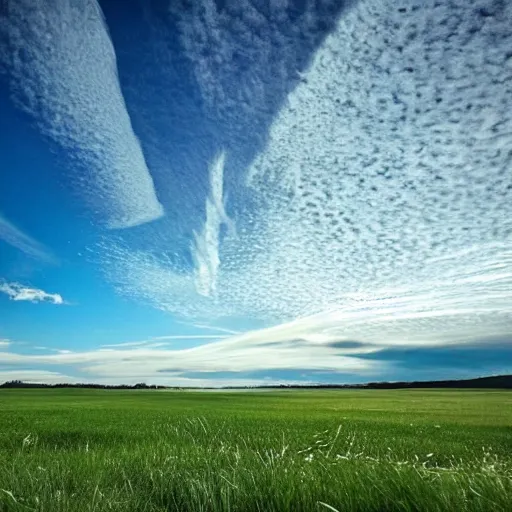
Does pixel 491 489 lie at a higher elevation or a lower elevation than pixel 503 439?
lower

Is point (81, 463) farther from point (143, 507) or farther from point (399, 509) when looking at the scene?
point (399, 509)

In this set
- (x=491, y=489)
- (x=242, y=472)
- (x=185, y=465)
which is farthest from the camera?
(x=185, y=465)

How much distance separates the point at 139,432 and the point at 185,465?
11292mm

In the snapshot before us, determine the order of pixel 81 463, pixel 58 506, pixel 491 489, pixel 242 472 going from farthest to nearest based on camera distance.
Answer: pixel 81 463 → pixel 242 472 → pixel 58 506 → pixel 491 489

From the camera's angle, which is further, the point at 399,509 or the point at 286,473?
the point at 286,473

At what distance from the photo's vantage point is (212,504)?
438cm

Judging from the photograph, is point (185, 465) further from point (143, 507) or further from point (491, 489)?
point (491, 489)

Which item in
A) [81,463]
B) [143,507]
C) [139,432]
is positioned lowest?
[143,507]

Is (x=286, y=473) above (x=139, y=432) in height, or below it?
below

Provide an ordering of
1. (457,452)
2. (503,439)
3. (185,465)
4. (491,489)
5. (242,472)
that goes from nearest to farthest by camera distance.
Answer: (491,489) < (242,472) < (185,465) < (457,452) < (503,439)

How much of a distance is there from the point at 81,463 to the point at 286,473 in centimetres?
363

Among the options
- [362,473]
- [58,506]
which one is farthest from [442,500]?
[58,506]

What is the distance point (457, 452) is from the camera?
40.7ft

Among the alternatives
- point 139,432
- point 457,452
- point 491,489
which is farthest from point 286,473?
point 139,432
